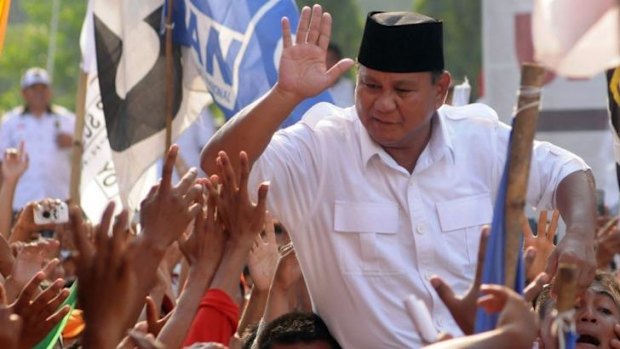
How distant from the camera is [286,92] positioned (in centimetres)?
520

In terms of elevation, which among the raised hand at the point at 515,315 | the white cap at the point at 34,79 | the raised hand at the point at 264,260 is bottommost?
the white cap at the point at 34,79

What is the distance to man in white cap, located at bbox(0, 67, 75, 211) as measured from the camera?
12469 mm

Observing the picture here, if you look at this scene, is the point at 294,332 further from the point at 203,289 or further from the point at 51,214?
the point at 51,214

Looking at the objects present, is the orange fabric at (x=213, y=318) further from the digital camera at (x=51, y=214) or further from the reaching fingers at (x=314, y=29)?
the digital camera at (x=51, y=214)

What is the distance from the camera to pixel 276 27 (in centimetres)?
786

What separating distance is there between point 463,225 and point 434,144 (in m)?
0.30

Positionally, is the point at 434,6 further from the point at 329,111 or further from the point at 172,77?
the point at 329,111

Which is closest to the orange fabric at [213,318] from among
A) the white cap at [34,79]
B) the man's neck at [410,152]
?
the man's neck at [410,152]

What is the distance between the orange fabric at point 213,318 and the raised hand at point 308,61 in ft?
2.57

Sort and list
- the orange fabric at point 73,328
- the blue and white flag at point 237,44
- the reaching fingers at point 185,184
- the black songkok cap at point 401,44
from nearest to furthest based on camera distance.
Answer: the reaching fingers at point 185,184 → the black songkok cap at point 401,44 → the orange fabric at point 73,328 → the blue and white flag at point 237,44

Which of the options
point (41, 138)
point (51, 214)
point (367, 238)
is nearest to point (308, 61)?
point (367, 238)

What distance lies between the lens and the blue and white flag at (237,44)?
7.87 metres

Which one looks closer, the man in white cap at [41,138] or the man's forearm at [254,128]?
the man's forearm at [254,128]

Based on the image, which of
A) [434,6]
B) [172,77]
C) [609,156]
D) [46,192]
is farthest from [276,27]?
[434,6]
